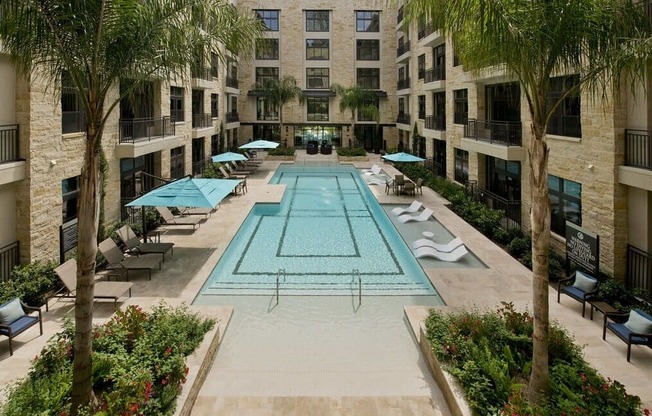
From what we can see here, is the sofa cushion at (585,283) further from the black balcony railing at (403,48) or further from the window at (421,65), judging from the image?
the black balcony railing at (403,48)

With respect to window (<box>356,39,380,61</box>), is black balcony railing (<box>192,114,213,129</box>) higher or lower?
lower

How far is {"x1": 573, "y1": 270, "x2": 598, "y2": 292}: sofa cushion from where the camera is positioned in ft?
34.0

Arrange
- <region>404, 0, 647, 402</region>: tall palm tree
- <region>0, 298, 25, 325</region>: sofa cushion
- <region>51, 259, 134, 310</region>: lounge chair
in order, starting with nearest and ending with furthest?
1. <region>404, 0, 647, 402</region>: tall palm tree
2. <region>0, 298, 25, 325</region>: sofa cushion
3. <region>51, 259, 134, 310</region>: lounge chair

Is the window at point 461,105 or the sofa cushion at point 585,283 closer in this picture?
the sofa cushion at point 585,283

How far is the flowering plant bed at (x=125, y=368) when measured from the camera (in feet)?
20.2

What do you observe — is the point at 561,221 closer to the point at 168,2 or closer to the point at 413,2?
the point at 413,2

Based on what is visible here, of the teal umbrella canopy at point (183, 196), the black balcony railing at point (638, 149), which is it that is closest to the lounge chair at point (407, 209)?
the teal umbrella canopy at point (183, 196)

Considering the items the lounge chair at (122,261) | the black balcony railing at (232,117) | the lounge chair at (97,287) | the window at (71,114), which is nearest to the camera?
the lounge chair at (97,287)

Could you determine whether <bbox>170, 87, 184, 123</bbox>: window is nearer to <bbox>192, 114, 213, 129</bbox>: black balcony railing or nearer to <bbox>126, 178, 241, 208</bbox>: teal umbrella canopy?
<bbox>192, 114, 213, 129</bbox>: black balcony railing

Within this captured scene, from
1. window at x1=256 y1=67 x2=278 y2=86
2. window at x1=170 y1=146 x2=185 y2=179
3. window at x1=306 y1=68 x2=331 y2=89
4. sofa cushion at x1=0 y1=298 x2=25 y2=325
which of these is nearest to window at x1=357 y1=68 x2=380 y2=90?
window at x1=306 y1=68 x2=331 y2=89

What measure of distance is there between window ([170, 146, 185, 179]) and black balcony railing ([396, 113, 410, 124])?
21.4m

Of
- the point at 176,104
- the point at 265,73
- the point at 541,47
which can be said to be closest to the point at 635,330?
the point at 541,47

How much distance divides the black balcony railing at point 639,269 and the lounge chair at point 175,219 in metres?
13.6

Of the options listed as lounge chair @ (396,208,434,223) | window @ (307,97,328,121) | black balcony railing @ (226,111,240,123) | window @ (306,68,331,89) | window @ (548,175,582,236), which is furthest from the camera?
window @ (307,97,328,121)
